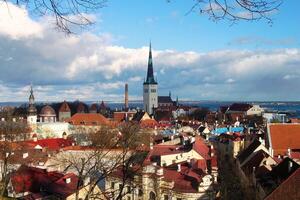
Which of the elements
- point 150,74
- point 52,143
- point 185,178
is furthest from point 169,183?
point 150,74

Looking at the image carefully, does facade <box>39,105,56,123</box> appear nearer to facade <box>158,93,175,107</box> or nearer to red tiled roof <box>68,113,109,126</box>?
red tiled roof <box>68,113,109,126</box>

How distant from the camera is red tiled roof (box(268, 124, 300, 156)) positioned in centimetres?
3681

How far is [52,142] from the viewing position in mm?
50344

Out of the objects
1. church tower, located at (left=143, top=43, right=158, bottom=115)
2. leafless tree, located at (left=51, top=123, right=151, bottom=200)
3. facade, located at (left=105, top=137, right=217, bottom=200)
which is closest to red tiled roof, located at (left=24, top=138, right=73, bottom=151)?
leafless tree, located at (left=51, top=123, right=151, bottom=200)

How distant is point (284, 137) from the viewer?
1475 inches


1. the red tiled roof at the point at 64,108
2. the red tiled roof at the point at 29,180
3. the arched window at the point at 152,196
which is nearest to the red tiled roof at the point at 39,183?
the red tiled roof at the point at 29,180

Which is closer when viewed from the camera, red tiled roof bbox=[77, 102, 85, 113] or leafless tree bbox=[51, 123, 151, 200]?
leafless tree bbox=[51, 123, 151, 200]

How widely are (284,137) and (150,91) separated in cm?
8541

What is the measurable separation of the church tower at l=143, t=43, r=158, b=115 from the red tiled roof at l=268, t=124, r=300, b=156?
83.7m

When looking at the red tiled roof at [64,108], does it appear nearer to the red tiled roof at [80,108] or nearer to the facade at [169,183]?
the red tiled roof at [80,108]

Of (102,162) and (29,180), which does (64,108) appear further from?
(102,162)

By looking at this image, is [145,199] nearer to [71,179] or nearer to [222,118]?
[71,179]

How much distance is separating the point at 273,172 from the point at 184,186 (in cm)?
436

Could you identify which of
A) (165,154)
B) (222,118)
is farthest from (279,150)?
(222,118)
